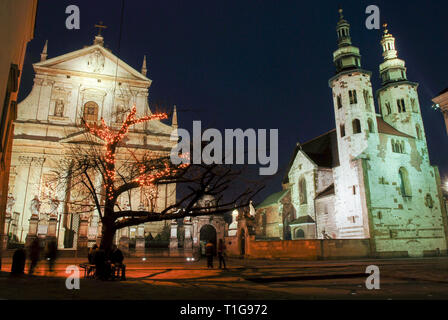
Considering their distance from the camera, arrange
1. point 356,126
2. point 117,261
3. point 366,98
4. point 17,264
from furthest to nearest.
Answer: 1. point 366,98
2. point 356,126
3. point 117,261
4. point 17,264

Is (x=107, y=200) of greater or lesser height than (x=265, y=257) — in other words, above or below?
above

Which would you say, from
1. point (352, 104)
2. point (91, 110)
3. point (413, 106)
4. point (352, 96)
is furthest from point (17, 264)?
point (413, 106)

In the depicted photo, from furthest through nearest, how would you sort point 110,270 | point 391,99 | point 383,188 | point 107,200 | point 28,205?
point 391,99
point 383,188
point 28,205
point 107,200
point 110,270

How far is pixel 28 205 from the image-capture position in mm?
29141

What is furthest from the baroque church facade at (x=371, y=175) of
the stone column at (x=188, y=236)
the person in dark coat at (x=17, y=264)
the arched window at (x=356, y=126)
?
the person in dark coat at (x=17, y=264)

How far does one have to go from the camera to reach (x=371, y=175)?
3145 cm

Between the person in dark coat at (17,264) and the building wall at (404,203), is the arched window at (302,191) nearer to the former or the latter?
the building wall at (404,203)

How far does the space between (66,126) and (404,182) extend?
3544 cm

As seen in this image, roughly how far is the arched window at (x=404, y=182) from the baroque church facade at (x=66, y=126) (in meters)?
23.7

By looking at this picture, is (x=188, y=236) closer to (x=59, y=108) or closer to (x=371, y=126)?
(x=59, y=108)
